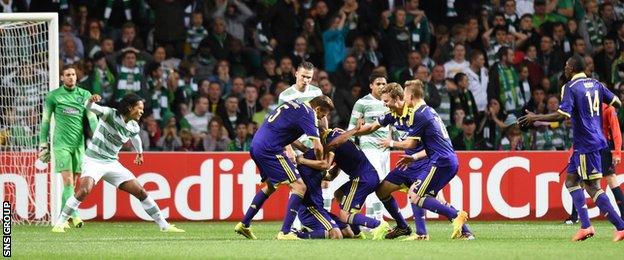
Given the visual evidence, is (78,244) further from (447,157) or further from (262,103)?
(262,103)

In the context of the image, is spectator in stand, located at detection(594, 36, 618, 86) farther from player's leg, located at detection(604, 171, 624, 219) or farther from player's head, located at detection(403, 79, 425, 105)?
player's head, located at detection(403, 79, 425, 105)

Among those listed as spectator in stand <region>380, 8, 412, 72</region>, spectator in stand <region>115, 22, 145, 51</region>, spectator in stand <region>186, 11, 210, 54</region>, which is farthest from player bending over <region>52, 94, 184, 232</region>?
spectator in stand <region>380, 8, 412, 72</region>

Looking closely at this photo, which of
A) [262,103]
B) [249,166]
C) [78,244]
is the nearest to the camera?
[78,244]

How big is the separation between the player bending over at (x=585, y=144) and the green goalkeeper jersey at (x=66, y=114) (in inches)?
255

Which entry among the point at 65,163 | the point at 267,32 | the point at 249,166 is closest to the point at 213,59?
the point at 267,32

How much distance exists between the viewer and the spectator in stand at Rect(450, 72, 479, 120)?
22.9 m

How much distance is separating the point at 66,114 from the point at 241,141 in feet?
13.0

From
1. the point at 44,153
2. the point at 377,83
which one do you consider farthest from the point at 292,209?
the point at 44,153

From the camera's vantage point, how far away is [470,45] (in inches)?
960

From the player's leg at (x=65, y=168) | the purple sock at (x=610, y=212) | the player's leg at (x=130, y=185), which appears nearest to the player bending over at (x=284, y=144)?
the player's leg at (x=130, y=185)

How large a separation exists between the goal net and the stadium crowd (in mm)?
2404

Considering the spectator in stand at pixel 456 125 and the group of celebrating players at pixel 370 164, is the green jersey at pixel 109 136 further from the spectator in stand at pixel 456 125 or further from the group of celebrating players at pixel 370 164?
the spectator in stand at pixel 456 125

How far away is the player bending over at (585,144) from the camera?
48.8ft

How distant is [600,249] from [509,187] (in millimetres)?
7085
